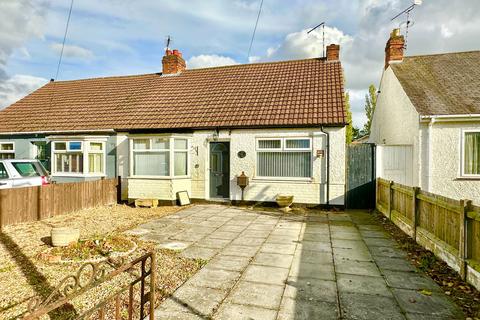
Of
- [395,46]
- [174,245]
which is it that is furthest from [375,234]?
[395,46]

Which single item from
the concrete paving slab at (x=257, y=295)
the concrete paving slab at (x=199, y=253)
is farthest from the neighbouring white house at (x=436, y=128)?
the concrete paving slab at (x=257, y=295)

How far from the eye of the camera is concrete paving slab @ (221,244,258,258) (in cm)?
568

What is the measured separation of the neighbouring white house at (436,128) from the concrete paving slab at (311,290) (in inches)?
301

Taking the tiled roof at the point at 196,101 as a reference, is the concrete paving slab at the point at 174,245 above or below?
below

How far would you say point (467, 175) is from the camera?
9.91 metres

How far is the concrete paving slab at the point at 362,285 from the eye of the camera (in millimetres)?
4109

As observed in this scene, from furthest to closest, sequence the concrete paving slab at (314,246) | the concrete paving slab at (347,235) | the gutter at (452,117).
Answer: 1. the gutter at (452,117)
2. the concrete paving slab at (347,235)
3. the concrete paving slab at (314,246)

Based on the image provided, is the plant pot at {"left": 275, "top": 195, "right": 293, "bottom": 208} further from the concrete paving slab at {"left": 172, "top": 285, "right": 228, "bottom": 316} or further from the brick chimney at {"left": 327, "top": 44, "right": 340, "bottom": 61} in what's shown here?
the brick chimney at {"left": 327, "top": 44, "right": 340, "bottom": 61}

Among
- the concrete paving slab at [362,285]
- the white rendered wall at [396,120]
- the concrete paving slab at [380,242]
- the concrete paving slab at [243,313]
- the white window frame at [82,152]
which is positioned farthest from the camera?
the white window frame at [82,152]

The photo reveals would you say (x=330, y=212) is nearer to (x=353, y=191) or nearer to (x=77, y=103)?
(x=353, y=191)

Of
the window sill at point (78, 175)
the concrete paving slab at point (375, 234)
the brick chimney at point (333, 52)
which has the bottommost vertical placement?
the concrete paving slab at point (375, 234)

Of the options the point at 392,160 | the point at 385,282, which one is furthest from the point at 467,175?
the point at 385,282

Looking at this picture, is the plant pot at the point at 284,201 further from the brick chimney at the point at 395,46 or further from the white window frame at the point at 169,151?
the brick chimney at the point at 395,46

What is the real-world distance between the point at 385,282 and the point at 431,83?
10696 millimetres
